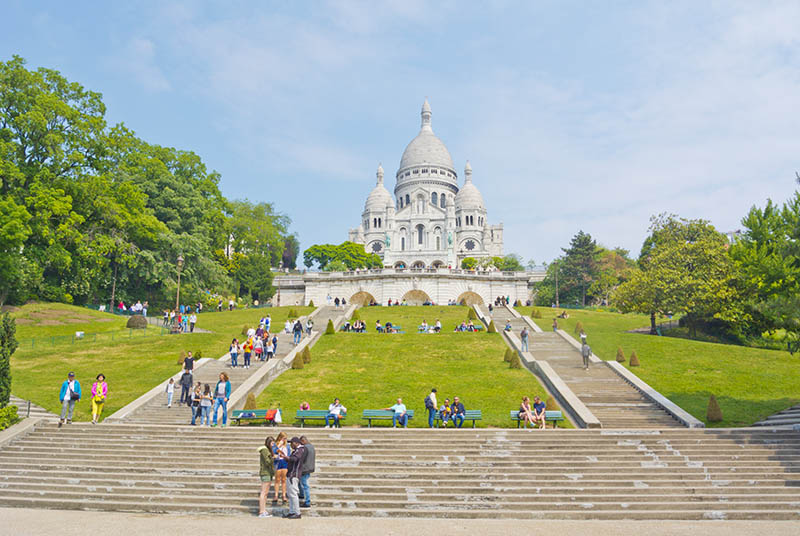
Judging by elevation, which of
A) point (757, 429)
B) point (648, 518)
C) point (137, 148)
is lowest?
point (648, 518)

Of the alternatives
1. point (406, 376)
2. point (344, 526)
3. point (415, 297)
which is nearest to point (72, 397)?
point (344, 526)

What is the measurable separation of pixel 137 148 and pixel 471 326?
3042cm

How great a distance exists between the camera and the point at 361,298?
184 ft

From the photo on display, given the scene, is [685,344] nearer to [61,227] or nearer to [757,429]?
[757,429]

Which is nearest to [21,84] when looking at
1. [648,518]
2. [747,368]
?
[648,518]

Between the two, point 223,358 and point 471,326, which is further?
point 471,326

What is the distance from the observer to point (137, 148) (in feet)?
147

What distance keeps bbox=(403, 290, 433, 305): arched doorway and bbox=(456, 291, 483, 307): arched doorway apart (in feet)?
12.0

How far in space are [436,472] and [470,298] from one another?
44.0 meters

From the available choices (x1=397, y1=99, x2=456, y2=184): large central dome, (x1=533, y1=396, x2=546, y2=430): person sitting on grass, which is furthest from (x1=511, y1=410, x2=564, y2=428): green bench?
(x1=397, y1=99, x2=456, y2=184): large central dome

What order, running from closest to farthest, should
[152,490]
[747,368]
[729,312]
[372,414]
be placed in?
1. [152,490]
2. [372,414]
3. [747,368]
4. [729,312]

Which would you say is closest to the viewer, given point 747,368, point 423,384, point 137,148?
point 423,384

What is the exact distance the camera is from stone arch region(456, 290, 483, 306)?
184 feet

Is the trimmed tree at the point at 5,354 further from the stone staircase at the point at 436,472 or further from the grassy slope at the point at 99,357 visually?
the grassy slope at the point at 99,357
